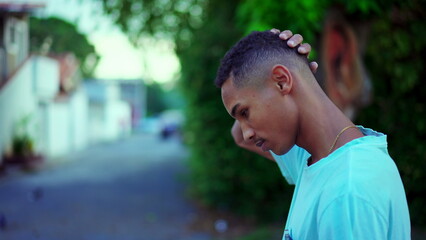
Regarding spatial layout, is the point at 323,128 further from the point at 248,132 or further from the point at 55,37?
the point at 55,37

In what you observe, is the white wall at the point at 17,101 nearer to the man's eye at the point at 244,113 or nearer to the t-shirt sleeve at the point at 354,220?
the man's eye at the point at 244,113

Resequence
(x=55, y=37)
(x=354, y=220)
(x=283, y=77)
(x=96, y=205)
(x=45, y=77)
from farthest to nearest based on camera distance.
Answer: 1. (x=45, y=77)
2. (x=55, y=37)
3. (x=96, y=205)
4. (x=283, y=77)
5. (x=354, y=220)

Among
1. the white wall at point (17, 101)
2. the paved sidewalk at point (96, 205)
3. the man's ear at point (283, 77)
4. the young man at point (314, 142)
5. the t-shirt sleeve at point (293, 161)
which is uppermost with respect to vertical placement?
the man's ear at point (283, 77)

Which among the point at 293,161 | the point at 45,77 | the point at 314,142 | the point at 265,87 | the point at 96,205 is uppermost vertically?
the point at 265,87

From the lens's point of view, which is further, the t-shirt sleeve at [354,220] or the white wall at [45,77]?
the white wall at [45,77]

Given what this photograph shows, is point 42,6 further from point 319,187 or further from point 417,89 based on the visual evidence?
point 319,187

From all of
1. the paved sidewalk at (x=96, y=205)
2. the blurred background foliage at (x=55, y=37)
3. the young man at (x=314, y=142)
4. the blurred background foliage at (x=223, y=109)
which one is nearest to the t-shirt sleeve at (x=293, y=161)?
the young man at (x=314, y=142)

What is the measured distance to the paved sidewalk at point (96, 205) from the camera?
875cm

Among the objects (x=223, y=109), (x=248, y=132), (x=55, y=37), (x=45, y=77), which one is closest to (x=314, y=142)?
(x=248, y=132)

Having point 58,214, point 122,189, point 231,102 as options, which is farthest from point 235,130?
point 122,189

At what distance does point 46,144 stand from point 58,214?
42.8ft

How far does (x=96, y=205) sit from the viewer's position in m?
11.3

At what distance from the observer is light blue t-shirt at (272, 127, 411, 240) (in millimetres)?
1222

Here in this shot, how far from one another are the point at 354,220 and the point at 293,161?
678 mm
